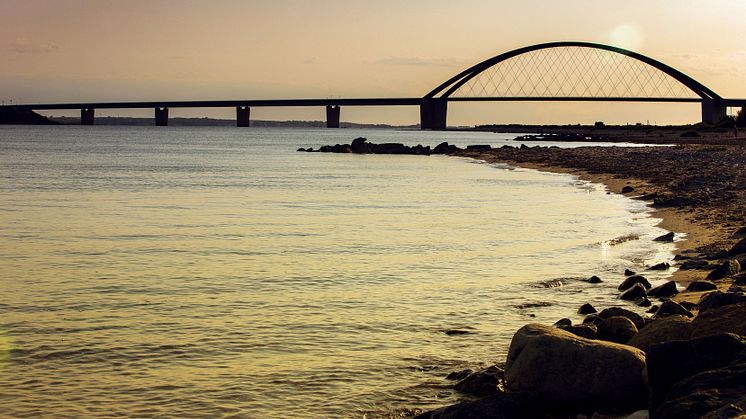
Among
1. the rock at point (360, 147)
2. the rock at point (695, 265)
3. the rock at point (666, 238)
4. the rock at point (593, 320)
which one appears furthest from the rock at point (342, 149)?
the rock at point (593, 320)

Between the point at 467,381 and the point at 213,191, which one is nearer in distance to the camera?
the point at 467,381

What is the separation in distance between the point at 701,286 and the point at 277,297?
6357 millimetres

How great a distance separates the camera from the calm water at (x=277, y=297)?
29.1 feet

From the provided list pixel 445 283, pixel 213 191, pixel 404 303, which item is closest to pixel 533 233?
pixel 445 283

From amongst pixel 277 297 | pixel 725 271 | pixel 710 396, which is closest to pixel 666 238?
pixel 725 271

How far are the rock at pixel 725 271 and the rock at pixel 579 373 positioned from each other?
6.20 meters

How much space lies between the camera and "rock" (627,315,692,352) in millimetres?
8656

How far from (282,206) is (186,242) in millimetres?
10632

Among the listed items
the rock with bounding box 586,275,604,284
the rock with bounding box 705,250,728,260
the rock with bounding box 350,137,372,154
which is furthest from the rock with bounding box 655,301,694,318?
the rock with bounding box 350,137,372,154

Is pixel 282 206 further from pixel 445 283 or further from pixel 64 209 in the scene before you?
pixel 445 283

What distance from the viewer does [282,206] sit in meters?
29.9

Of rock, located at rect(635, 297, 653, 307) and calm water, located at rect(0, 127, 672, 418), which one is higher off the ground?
rock, located at rect(635, 297, 653, 307)

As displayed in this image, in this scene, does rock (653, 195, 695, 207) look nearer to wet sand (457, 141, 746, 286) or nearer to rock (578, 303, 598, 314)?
wet sand (457, 141, 746, 286)

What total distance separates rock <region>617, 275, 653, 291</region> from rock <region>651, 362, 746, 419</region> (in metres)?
7.14
